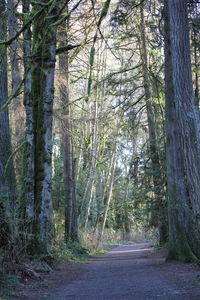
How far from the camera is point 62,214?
59.9 ft

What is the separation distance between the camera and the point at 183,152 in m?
8.99

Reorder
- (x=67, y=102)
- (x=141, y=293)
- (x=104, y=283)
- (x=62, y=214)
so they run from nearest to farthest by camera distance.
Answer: (x=141, y=293)
(x=104, y=283)
(x=67, y=102)
(x=62, y=214)

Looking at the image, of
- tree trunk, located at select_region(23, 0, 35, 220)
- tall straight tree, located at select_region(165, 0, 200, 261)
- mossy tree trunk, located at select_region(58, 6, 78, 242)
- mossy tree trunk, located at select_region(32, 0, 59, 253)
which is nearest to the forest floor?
tall straight tree, located at select_region(165, 0, 200, 261)

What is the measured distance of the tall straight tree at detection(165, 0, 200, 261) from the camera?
897 cm

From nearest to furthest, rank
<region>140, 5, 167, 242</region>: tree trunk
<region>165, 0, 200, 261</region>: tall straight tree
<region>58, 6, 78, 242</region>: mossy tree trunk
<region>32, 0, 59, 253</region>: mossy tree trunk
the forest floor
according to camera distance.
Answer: the forest floor < <region>165, 0, 200, 261</region>: tall straight tree < <region>32, 0, 59, 253</region>: mossy tree trunk < <region>140, 5, 167, 242</region>: tree trunk < <region>58, 6, 78, 242</region>: mossy tree trunk

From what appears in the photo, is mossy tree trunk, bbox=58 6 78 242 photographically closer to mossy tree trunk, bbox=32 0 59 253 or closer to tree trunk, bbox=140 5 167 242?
tree trunk, bbox=140 5 167 242

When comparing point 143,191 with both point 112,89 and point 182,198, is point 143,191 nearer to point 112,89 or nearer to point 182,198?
point 112,89

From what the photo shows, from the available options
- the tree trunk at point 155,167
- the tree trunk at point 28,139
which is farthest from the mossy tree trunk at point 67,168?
the tree trunk at point 28,139

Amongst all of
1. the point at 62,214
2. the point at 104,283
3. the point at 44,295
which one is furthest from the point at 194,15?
the point at 62,214

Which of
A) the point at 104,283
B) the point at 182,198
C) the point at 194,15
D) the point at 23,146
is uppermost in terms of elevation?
the point at 194,15

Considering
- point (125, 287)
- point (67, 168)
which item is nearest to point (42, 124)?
point (125, 287)

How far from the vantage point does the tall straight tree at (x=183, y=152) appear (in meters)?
8.97

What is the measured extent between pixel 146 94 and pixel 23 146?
8.53m

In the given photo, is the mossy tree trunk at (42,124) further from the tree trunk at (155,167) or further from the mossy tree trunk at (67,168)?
the mossy tree trunk at (67,168)
